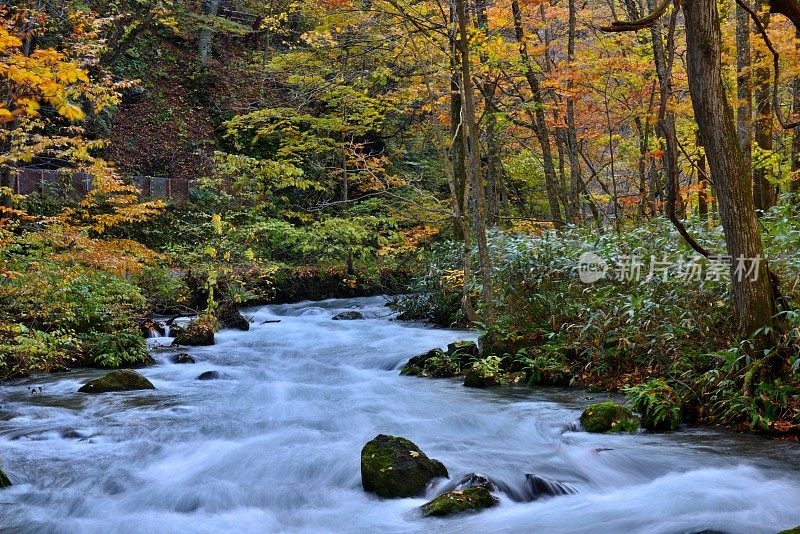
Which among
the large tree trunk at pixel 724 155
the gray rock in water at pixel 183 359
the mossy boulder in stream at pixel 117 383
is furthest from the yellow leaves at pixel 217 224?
the large tree trunk at pixel 724 155

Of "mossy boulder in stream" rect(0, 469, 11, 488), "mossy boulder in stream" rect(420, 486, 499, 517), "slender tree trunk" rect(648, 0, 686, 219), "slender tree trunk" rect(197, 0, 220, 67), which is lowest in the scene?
"mossy boulder in stream" rect(0, 469, 11, 488)

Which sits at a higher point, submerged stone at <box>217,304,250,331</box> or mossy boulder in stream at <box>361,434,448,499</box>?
submerged stone at <box>217,304,250,331</box>

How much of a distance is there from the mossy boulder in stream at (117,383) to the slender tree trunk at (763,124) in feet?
33.9

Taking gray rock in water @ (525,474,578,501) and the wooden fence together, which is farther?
the wooden fence

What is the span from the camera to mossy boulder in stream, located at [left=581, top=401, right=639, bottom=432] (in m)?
6.21

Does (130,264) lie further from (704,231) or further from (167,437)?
(704,231)

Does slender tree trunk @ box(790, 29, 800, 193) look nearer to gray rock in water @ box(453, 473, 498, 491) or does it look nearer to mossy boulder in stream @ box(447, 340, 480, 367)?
mossy boulder in stream @ box(447, 340, 480, 367)

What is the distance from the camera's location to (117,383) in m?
8.43

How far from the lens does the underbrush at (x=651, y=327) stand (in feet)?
19.0

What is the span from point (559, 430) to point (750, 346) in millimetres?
1964

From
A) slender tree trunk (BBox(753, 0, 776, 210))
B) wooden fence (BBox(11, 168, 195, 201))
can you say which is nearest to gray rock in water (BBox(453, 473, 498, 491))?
slender tree trunk (BBox(753, 0, 776, 210))

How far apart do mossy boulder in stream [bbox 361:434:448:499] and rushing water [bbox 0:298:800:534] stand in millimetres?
110

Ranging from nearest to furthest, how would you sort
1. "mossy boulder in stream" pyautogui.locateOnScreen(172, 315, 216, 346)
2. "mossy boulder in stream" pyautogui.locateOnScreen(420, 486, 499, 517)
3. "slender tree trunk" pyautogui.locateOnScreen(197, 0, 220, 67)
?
"mossy boulder in stream" pyautogui.locateOnScreen(420, 486, 499, 517)
"mossy boulder in stream" pyautogui.locateOnScreen(172, 315, 216, 346)
"slender tree trunk" pyautogui.locateOnScreen(197, 0, 220, 67)

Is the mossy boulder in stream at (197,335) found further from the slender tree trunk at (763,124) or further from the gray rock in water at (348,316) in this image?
the slender tree trunk at (763,124)
